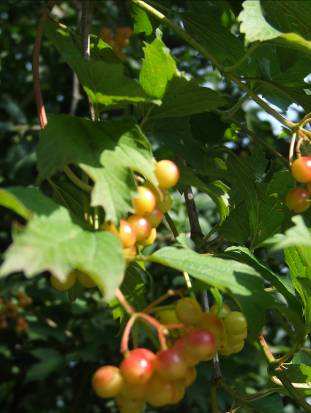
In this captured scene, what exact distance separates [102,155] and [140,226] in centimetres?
13

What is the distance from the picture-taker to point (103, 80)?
4.01 ft

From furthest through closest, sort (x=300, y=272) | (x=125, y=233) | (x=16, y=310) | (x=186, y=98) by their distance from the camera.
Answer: (x=16, y=310), (x=300, y=272), (x=186, y=98), (x=125, y=233)

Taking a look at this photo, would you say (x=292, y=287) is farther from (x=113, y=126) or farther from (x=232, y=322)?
(x=113, y=126)

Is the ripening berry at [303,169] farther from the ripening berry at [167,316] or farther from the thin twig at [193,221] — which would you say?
the thin twig at [193,221]

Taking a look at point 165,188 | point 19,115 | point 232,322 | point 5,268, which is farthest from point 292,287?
point 19,115

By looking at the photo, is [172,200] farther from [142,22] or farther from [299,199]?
[142,22]

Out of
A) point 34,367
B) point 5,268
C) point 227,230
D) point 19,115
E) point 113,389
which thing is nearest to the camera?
point 5,268

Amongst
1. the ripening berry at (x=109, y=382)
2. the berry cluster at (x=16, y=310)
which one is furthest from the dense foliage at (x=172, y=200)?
the berry cluster at (x=16, y=310)

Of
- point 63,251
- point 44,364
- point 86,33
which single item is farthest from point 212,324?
point 44,364

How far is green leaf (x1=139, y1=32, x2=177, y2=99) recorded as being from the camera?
1.27 meters

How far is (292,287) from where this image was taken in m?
1.56

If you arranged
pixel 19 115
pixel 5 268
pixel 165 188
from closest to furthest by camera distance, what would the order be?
pixel 5 268
pixel 165 188
pixel 19 115

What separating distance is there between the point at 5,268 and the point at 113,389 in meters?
0.25

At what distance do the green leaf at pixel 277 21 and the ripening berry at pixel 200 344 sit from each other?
53 cm
